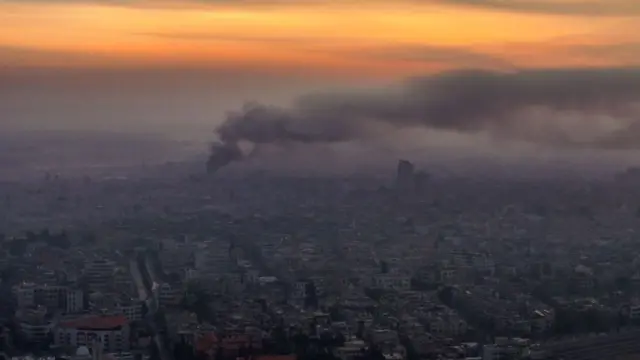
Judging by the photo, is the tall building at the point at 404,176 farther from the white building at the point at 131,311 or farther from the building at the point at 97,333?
the building at the point at 97,333

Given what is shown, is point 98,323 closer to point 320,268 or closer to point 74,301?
point 74,301

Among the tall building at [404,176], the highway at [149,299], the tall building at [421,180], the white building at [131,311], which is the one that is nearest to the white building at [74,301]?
the white building at [131,311]

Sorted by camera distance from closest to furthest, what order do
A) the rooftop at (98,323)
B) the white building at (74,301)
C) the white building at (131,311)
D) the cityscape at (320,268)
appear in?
1. the cityscape at (320,268)
2. the rooftop at (98,323)
3. the white building at (131,311)
4. the white building at (74,301)

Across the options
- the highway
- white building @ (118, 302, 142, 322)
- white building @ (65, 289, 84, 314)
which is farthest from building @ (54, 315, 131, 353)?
white building @ (65, 289, 84, 314)

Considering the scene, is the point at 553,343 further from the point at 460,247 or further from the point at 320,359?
the point at 460,247

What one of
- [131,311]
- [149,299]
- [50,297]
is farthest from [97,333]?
[50,297]

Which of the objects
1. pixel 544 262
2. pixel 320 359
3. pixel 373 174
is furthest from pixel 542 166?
pixel 320 359
